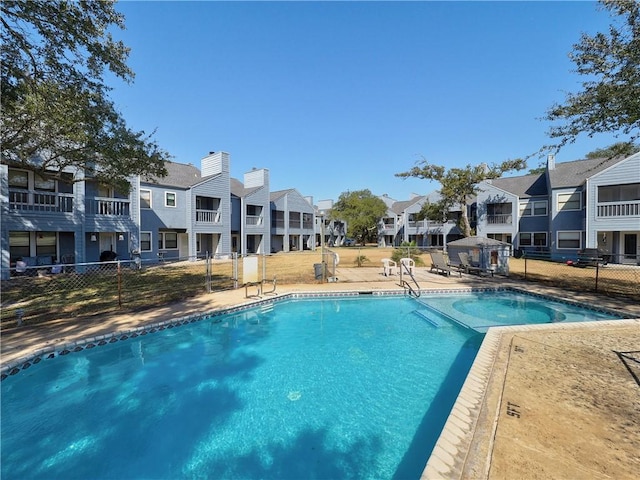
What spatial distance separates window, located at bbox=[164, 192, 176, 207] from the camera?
2242cm

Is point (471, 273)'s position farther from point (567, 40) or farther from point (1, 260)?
point (1, 260)

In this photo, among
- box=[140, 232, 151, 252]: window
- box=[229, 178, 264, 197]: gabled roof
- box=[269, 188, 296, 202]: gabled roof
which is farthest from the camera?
box=[269, 188, 296, 202]: gabled roof

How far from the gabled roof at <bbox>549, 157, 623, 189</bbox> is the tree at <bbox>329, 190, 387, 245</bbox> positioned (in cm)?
2368

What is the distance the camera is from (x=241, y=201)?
28.8m

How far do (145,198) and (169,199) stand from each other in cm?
172

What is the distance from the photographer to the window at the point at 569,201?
2436 cm

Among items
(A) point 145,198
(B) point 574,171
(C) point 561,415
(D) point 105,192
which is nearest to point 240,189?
(A) point 145,198

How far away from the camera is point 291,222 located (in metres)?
37.2

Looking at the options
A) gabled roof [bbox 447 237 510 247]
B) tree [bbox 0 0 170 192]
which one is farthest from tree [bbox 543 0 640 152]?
tree [bbox 0 0 170 192]

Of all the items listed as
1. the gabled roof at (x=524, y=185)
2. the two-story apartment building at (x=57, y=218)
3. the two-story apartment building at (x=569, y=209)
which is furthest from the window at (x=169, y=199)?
the gabled roof at (x=524, y=185)

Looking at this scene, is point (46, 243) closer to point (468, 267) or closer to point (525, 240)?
point (468, 267)

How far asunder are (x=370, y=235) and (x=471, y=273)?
3704cm

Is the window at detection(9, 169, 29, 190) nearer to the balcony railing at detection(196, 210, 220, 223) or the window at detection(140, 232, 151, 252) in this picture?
the window at detection(140, 232, 151, 252)

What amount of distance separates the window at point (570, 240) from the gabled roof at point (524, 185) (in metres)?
5.04
